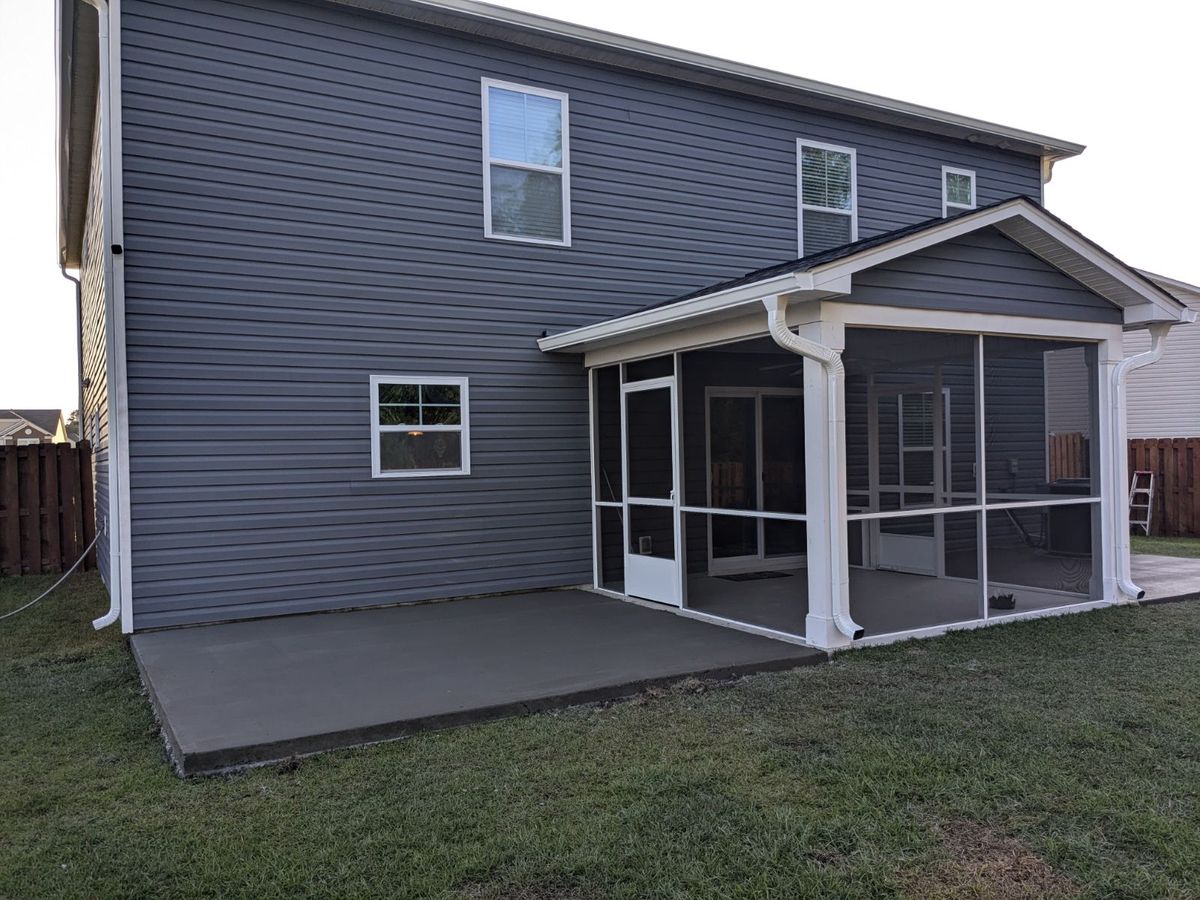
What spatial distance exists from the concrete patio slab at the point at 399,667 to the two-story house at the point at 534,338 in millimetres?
542

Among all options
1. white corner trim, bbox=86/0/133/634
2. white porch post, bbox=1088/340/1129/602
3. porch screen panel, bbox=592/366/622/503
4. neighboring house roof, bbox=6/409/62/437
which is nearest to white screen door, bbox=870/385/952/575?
white porch post, bbox=1088/340/1129/602

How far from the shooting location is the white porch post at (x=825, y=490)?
5.76 m

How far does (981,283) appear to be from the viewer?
6500mm

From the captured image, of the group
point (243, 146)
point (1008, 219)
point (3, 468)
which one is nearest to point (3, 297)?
point (3, 468)

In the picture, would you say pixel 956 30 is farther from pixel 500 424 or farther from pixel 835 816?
pixel 835 816

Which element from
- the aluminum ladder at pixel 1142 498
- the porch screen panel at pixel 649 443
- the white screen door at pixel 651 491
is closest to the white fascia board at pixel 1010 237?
the white screen door at pixel 651 491

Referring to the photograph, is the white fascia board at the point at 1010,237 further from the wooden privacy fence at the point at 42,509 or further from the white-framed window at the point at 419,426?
the wooden privacy fence at the point at 42,509

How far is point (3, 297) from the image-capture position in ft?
105

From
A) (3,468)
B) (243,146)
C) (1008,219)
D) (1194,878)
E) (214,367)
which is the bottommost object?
(1194,878)

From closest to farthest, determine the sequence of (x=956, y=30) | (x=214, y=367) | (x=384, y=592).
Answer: (x=214, y=367), (x=384, y=592), (x=956, y=30)

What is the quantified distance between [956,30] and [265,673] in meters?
12.2

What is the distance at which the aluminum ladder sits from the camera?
43.5ft

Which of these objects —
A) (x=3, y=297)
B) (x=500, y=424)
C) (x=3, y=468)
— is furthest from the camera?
(x=3, y=297)

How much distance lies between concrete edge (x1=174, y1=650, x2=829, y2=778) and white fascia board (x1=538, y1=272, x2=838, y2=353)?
7.58 feet
